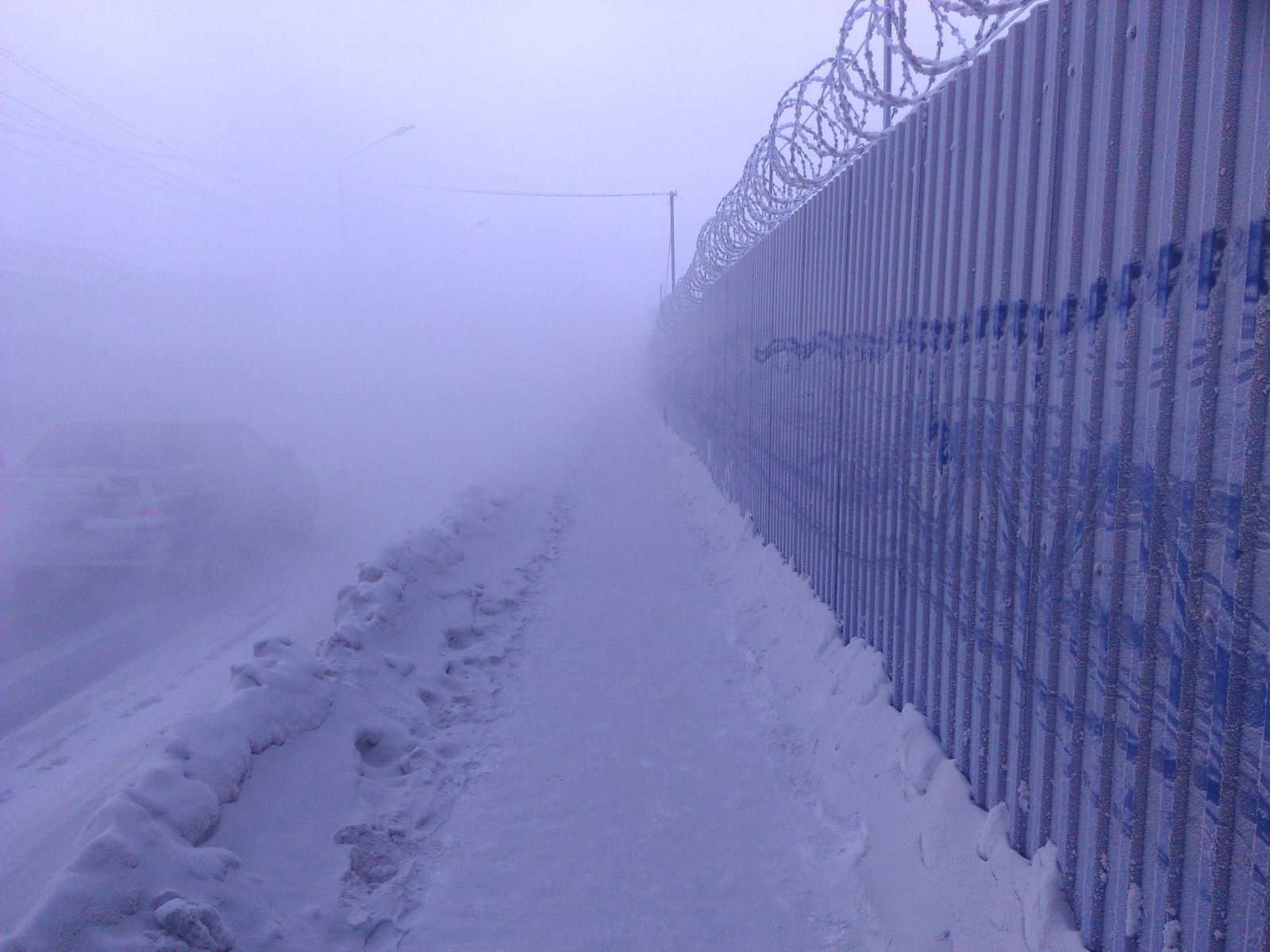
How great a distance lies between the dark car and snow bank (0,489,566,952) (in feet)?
8.46

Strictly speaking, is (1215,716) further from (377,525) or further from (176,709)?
(377,525)

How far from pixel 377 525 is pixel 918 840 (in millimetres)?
9314

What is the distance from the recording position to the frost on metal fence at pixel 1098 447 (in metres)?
2.00

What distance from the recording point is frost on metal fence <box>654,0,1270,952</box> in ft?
6.55

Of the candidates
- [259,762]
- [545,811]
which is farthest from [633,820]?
[259,762]

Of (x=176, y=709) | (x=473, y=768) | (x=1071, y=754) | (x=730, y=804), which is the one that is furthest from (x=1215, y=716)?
(x=176, y=709)

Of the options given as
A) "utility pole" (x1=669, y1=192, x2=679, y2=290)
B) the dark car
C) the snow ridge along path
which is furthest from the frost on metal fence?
"utility pole" (x1=669, y1=192, x2=679, y2=290)

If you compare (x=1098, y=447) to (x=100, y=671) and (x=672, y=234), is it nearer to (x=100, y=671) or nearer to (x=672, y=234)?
(x=100, y=671)

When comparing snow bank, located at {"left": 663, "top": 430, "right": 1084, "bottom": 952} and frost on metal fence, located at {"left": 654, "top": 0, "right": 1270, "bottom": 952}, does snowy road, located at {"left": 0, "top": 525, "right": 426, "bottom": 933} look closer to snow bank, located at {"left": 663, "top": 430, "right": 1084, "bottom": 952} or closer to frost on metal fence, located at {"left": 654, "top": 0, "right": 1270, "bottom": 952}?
snow bank, located at {"left": 663, "top": 430, "right": 1084, "bottom": 952}

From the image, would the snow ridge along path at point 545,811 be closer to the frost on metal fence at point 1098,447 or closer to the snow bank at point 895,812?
the snow bank at point 895,812

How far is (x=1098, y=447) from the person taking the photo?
254 cm

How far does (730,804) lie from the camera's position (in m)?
4.09

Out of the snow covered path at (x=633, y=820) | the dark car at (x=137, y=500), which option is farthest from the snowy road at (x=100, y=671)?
the snow covered path at (x=633, y=820)

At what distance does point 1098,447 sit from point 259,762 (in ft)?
11.0
